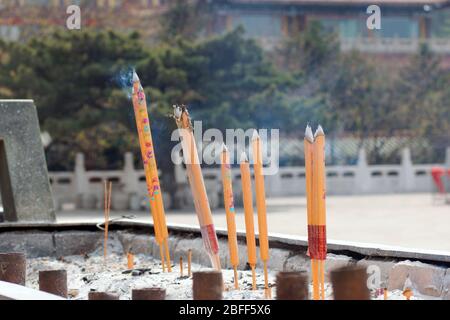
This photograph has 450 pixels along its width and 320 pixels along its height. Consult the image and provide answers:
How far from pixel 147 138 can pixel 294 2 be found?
26.2 m

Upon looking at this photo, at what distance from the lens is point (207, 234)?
645cm

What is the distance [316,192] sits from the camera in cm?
535

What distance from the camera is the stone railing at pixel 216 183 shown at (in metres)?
21.1

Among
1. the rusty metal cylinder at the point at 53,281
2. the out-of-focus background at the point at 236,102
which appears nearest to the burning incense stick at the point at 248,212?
the rusty metal cylinder at the point at 53,281

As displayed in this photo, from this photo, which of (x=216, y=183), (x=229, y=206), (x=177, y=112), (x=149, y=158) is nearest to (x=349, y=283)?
(x=229, y=206)

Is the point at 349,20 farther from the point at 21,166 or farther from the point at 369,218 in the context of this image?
the point at 21,166

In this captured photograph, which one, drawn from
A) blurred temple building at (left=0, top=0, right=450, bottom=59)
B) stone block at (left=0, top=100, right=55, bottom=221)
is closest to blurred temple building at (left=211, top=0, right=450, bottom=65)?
blurred temple building at (left=0, top=0, right=450, bottom=59)

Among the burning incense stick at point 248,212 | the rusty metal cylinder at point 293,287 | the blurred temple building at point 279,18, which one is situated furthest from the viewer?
the blurred temple building at point 279,18

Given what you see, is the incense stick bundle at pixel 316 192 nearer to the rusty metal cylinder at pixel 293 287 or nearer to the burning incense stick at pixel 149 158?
the rusty metal cylinder at pixel 293 287

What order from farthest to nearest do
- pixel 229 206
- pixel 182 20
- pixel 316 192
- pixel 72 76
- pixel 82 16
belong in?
pixel 82 16 < pixel 182 20 < pixel 72 76 < pixel 229 206 < pixel 316 192

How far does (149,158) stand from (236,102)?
1384 centimetres

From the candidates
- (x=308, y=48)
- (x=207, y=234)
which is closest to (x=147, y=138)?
(x=207, y=234)

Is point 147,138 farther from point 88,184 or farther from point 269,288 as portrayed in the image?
point 88,184

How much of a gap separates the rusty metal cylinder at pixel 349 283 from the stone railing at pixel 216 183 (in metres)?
16.6
